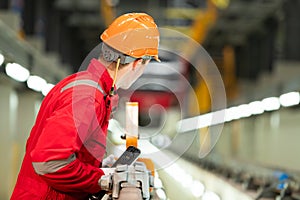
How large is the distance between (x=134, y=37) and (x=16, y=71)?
5.46m

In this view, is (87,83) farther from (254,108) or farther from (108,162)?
(254,108)

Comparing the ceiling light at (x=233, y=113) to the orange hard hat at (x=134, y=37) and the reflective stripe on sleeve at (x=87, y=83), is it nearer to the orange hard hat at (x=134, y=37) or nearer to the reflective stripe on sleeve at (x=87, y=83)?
the orange hard hat at (x=134, y=37)

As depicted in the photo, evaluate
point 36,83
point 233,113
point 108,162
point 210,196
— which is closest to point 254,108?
point 233,113

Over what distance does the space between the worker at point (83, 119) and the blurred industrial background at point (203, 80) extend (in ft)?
1.54

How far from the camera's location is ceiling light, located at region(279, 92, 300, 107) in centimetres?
1004

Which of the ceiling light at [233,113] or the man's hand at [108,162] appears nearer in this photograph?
the man's hand at [108,162]

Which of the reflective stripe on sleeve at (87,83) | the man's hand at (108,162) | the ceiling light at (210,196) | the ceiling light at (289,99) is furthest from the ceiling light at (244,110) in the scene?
the reflective stripe on sleeve at (87,83)

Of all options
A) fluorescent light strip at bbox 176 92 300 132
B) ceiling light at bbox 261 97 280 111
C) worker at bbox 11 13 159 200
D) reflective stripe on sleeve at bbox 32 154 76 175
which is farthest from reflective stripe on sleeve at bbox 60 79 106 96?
ceiling light at bbox 261 97 280 111

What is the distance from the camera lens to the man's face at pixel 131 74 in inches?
106

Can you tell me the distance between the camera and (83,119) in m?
2.46

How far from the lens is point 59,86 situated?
269 centimetres

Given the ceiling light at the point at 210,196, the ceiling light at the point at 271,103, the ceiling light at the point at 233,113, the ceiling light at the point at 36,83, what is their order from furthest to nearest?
1. the ceiling light at the point at 233,113
2. the ceiling light at the point at 271,103
3. the ceiling light at the point at 36,83
4. the ceiling light at the point at 210,196

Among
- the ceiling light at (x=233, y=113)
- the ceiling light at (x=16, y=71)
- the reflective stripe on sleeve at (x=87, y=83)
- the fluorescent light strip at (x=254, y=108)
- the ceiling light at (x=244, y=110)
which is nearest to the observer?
the reflective stripe on sleeve at (x=87, y=83)

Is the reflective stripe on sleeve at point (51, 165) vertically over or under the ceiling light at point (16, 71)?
under
